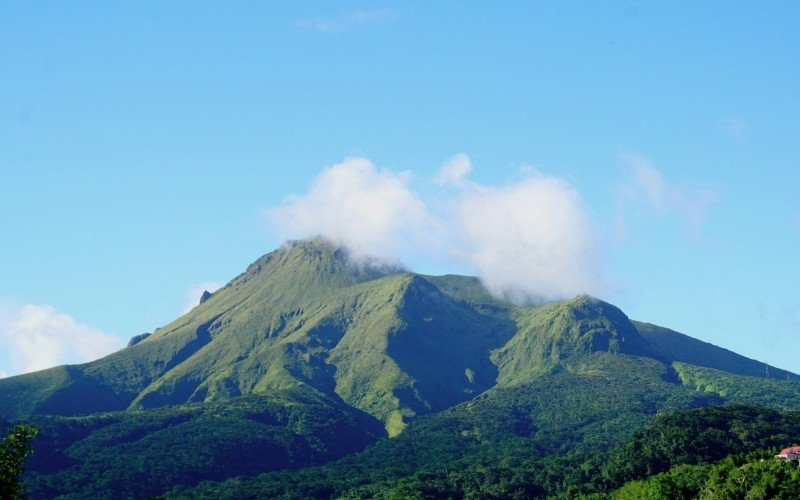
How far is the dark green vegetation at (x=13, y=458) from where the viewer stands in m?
68.6

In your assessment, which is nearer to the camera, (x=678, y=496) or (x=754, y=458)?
(x=678, y=496)

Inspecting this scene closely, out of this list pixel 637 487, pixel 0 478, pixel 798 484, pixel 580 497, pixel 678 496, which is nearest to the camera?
pixel 0 478

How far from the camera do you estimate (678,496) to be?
511 feet

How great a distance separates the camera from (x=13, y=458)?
69.6 metres

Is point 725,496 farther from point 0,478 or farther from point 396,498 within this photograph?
point 0,478

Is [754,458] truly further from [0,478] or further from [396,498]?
[0,478]

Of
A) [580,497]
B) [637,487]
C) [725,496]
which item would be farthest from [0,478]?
[580,497]

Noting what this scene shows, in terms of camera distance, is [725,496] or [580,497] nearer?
[725,496]

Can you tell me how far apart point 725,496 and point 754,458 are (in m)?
40.5

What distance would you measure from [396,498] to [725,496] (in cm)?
6911

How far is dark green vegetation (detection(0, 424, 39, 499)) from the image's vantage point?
225 ft

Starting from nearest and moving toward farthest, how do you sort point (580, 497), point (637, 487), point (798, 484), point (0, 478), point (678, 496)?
point (0, 478)
point (798, 484)
point (678, 496)
point (637, 487)
point (580, 497)

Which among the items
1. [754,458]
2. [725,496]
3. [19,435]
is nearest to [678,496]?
[725,496]

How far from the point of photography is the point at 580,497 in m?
194
